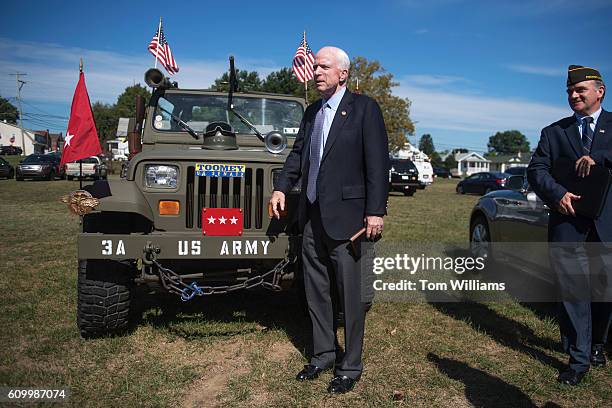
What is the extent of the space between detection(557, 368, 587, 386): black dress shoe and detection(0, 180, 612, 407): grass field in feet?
0.17

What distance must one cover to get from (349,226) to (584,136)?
176 centimetres

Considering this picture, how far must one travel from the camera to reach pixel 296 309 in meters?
5.17

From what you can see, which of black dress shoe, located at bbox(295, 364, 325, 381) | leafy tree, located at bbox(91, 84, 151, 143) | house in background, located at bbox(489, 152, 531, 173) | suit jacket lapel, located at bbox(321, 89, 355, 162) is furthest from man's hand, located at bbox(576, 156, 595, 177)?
house in background, located at bbox(489, 152, 531, 173)

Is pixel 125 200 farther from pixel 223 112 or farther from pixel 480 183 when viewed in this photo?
pixel 480 183

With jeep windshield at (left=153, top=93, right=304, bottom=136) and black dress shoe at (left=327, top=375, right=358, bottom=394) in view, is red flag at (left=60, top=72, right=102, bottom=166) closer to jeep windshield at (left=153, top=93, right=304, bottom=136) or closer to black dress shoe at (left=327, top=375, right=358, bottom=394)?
jeep windshield at (left=153, top=93, right=304, bottom=136)

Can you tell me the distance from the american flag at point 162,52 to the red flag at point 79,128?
1843mm

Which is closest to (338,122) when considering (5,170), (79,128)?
(79,128)

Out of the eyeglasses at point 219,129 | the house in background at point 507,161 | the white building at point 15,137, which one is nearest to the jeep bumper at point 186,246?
the eyeglasses at point 219,129

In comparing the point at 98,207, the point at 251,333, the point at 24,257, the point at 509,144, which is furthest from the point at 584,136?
the point at 509,144

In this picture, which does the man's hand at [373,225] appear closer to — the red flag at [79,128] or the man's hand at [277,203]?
the man's hand at [277,203]

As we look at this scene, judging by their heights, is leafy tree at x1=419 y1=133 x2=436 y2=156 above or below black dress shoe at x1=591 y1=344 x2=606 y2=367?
above

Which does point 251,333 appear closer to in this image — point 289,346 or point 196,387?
point 289,346

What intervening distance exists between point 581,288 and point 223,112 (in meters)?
3.64

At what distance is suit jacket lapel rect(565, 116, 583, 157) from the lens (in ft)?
11.7
